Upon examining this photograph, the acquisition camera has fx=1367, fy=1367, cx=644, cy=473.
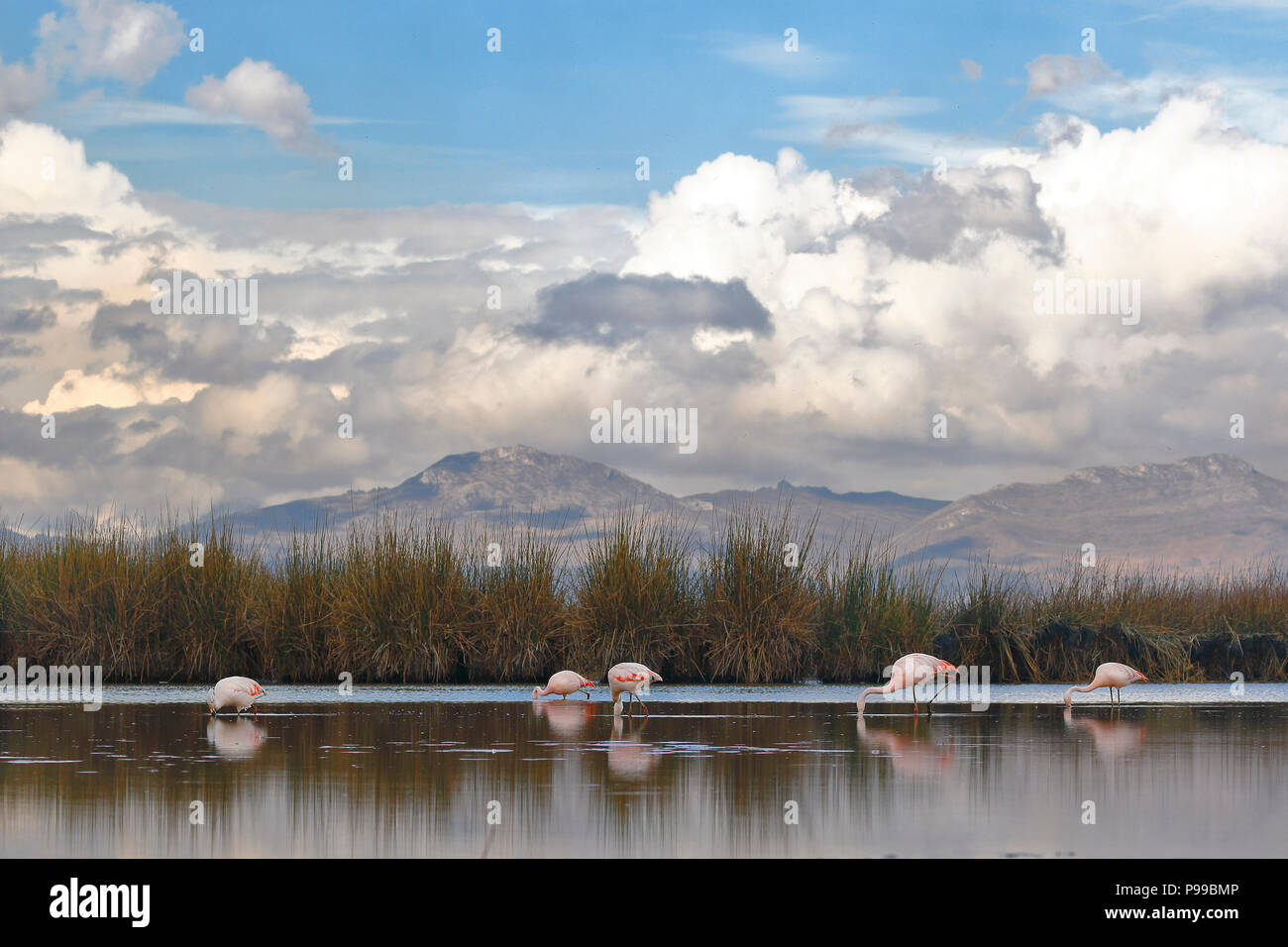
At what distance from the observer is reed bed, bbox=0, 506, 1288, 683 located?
55.8 ft

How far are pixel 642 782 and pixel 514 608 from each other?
8.99m

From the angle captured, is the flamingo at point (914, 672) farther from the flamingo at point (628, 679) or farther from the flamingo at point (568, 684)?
the flamingo at point (568, 684)

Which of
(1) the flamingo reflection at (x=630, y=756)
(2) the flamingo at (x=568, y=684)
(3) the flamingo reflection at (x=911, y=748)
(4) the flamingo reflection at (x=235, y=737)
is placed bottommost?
(3) the flamingo reflection at (x=911, y=748)

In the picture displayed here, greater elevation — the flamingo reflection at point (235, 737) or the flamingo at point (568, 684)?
the flamingo at point (568, 684)

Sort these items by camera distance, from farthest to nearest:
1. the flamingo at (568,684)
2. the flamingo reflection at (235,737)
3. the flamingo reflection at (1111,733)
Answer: the flamingo at (568,684)
the flamingo reflection at (1111,733)
the flamingo reflection at (235,737)

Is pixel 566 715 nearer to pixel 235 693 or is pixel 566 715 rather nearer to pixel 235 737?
pixel 235 693

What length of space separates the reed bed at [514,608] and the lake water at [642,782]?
3588 millimetres

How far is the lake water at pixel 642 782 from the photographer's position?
654 centimetres

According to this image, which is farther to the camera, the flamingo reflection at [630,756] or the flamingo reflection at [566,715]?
the flamingo reflection at [566,715]

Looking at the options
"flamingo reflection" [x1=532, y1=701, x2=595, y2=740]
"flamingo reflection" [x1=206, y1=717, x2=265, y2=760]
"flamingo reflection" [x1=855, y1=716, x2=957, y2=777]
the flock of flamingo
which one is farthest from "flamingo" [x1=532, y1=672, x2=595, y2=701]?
"flamingo reflection" [x1=206, y1=717, x2=265, y2=760]

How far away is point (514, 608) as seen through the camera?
17.1m

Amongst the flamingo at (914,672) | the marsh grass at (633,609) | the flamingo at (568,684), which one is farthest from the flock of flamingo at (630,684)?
the marsh grass at (633,609)
